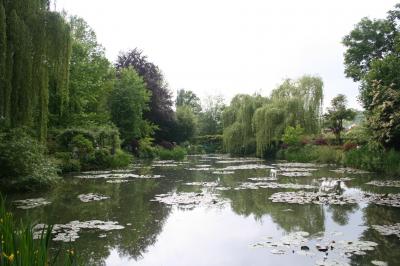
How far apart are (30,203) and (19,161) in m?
1.74

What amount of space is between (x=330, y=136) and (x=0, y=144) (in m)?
19.2

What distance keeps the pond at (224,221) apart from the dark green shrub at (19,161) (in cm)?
44

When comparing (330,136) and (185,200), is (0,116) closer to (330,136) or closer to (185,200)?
(185,200)

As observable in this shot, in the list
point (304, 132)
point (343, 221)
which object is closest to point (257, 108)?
point (304, 132)

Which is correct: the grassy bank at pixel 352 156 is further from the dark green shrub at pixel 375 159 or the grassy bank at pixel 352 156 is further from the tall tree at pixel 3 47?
the tall tree at pixel 3 47

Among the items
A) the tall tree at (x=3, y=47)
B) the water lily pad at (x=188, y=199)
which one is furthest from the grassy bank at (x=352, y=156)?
the tall tree at (x=3, y=47)

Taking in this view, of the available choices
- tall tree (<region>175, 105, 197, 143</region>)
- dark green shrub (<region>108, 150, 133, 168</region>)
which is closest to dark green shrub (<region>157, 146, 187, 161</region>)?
tall tree (<region>175, 105, 197, 143</region>)

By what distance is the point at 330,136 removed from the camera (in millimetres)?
23500

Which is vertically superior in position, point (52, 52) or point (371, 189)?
point (52, 52)

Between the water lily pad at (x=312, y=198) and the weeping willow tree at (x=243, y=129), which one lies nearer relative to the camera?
the water lily pad at (x=312, y=198)

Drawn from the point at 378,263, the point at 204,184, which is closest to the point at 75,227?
the point at 378,263

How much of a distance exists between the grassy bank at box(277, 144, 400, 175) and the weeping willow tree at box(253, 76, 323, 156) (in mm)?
1459

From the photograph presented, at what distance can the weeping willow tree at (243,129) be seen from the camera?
28.0 meters

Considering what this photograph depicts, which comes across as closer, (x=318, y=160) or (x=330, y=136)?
(x=318, y=160)
